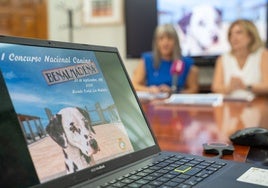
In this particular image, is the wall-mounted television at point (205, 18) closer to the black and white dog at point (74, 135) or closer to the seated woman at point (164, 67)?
the seated woman at point (164, 67)

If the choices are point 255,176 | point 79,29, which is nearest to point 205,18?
point 79,29

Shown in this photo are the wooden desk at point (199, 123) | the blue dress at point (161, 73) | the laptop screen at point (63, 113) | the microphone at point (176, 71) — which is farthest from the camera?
the blue dress at point (161, 73)

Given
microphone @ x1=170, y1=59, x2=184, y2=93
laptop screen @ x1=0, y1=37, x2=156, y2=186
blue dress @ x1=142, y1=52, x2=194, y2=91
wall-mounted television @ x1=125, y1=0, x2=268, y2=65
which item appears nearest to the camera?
laptop screen @ x1=0, y1=37, x2=156, y2=186

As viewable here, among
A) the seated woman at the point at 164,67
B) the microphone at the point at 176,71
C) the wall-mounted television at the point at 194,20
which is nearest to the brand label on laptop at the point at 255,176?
the microphone at the point at 176,71

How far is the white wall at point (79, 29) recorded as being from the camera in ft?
12.1

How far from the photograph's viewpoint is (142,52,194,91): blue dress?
2.72 m

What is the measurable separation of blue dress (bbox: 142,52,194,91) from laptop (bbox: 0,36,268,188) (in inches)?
79.0

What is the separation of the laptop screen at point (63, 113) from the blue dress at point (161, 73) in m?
1.99

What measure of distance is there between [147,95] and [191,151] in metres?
1.28

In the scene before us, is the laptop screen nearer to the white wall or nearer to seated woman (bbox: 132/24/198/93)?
seated woman (bbox: 132/24/198/93)

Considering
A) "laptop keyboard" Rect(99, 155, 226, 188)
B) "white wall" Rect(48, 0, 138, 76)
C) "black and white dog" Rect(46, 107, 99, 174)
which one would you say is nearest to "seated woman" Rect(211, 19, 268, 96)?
"white wall" Rect(48, 0, 138, 76)

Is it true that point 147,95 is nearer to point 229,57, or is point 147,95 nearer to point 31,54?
point 229,57

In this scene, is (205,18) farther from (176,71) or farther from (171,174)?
(171,174)

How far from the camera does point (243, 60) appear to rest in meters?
2.63
